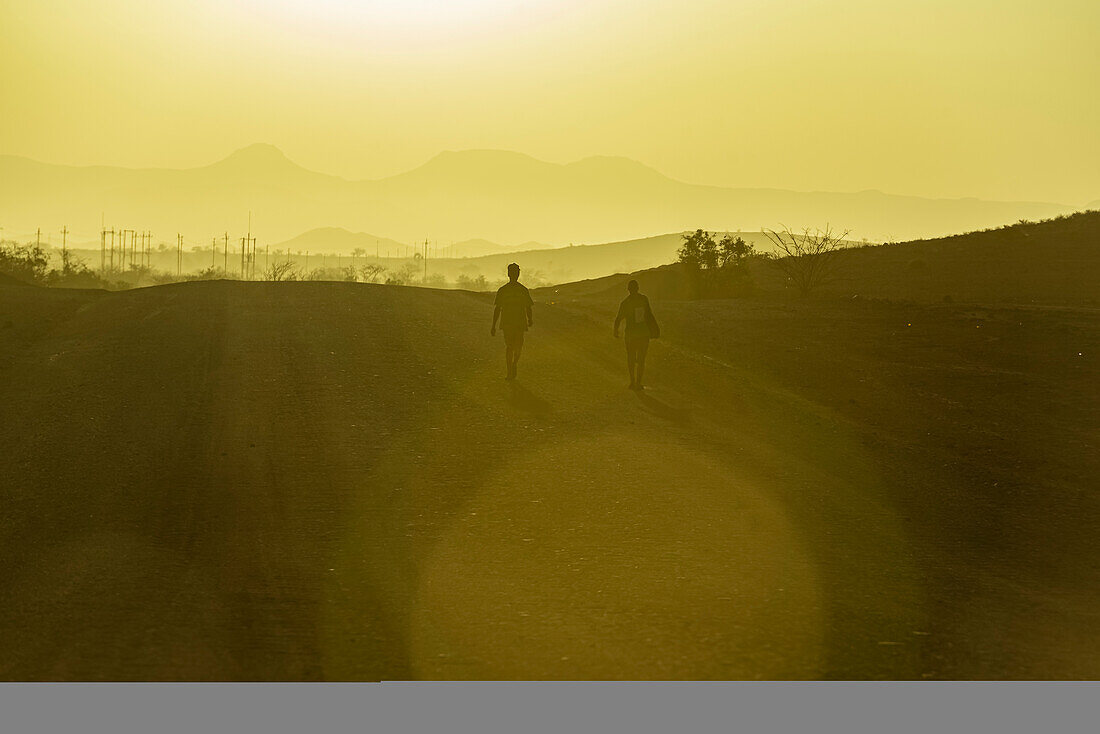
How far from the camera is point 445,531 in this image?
11.0 metres

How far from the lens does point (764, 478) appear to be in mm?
13602

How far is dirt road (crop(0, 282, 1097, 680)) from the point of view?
7.97 m

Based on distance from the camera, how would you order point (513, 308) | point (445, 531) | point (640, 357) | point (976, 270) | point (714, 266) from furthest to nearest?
1. point (714, 266)
2. point (976, 270)
3. point (640, 357)
4. point (513, 308)
5. point (445, 531)

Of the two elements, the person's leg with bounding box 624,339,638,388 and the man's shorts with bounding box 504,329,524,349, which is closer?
the man's shorts with bounding box 504,329,524,349

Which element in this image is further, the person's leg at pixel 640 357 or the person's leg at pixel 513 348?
the person's leg at pixel 640 357

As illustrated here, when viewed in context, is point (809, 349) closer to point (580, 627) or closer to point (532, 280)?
point (580, 627)

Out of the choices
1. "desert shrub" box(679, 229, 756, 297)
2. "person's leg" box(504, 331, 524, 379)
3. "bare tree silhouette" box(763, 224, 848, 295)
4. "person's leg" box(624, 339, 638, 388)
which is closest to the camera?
"person's leg" box(504, 331, 524, 379)

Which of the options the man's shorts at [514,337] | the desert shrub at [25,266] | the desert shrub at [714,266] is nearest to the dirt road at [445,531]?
the man's shorts at [514,337]

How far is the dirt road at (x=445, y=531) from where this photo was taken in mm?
7973

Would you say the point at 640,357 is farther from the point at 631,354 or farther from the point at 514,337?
the point at 514,337

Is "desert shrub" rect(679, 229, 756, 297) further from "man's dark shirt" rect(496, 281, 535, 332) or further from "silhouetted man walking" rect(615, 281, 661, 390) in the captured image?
"man's dark shirt" rect(496, 281, 535, 332)

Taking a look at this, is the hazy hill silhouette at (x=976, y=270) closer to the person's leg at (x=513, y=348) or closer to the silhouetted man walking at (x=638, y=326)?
the silhouetted man walking at (x=638, y=326)

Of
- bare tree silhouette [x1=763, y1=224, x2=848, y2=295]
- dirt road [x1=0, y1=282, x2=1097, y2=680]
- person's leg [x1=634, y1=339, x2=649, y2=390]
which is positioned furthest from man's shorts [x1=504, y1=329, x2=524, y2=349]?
bare tree silhouette [x1=763, y1=224, x2=848, y2=295]

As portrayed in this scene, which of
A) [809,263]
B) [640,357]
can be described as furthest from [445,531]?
[809,263]
